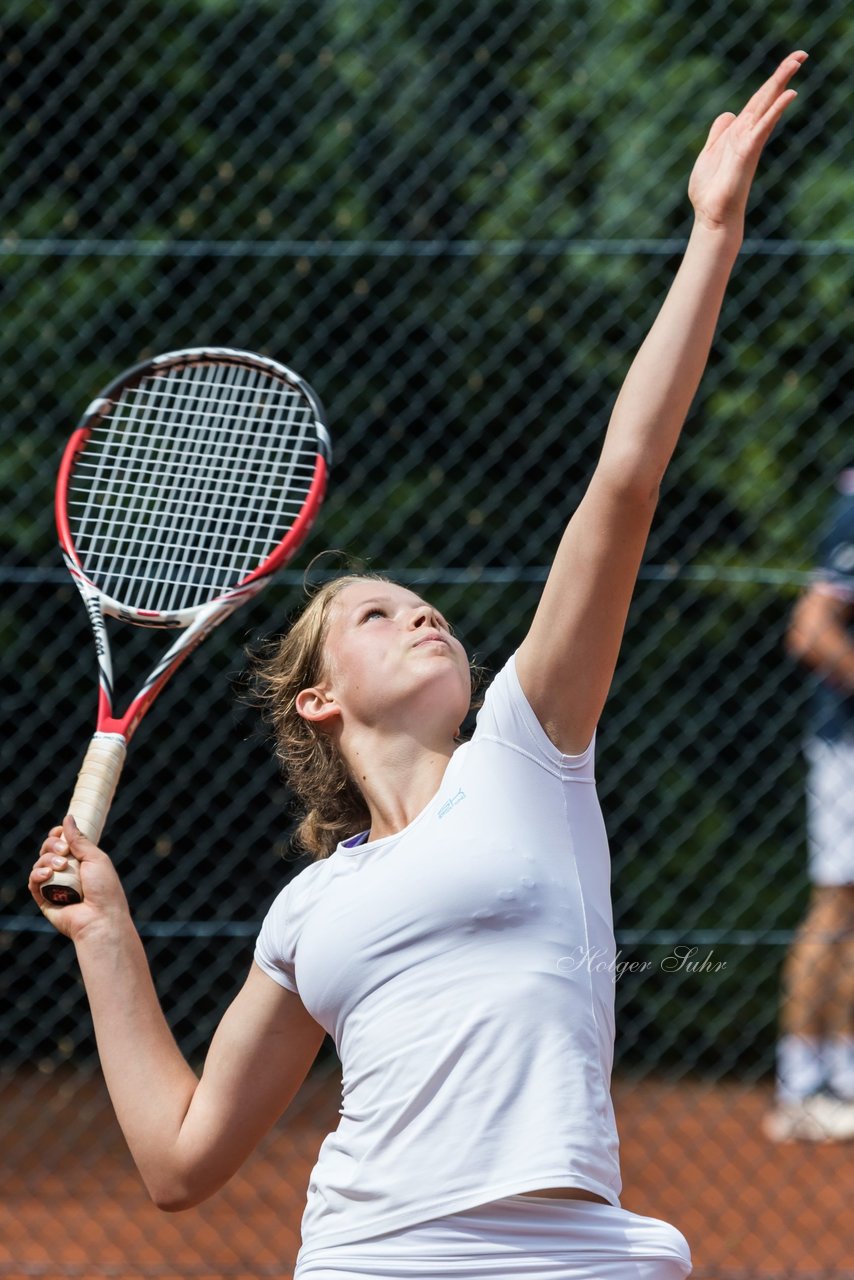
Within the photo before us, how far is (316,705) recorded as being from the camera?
152 centimetres

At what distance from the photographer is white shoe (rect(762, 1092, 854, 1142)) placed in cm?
351

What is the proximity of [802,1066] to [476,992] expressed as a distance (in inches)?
96.4

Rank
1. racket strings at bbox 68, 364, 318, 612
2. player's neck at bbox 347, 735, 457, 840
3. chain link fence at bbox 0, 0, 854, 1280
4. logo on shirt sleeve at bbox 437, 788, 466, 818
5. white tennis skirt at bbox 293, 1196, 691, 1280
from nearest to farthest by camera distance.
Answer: white tennis skirt at bbox 293, 1196, 691, 1280
logo on shirt sleeve at bbox 437, 788, 466, 818
player's neck at bbox 347, 735, 457, 840
racket strings at bbox 68, 364, 318, 612
chain link fence at bbox 0, 0, 854, 1280

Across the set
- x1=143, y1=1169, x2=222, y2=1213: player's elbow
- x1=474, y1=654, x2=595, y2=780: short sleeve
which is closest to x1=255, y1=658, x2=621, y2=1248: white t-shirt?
x1=474, y1=654, x2=595, y2=780: short sleeve

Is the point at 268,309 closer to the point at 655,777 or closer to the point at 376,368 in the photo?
the point at 376,368

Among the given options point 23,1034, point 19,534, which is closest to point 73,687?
point 19,534

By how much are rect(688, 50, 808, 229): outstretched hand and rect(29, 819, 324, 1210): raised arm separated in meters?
0.72

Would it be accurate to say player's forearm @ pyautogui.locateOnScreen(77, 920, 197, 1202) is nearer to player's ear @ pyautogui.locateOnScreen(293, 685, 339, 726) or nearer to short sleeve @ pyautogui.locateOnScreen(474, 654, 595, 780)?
player's ear @ pyautogui.locateOnScreen(293, 685, 339, 726)

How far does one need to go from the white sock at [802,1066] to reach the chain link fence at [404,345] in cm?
10

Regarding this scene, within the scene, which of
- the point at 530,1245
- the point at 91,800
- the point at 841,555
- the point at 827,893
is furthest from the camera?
the point at 827,893

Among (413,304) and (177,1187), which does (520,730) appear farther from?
(413,304)

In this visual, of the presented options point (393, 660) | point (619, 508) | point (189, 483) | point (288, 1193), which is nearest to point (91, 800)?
point (393, 660)

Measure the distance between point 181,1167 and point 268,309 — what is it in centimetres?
252

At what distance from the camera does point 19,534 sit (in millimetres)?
3670
